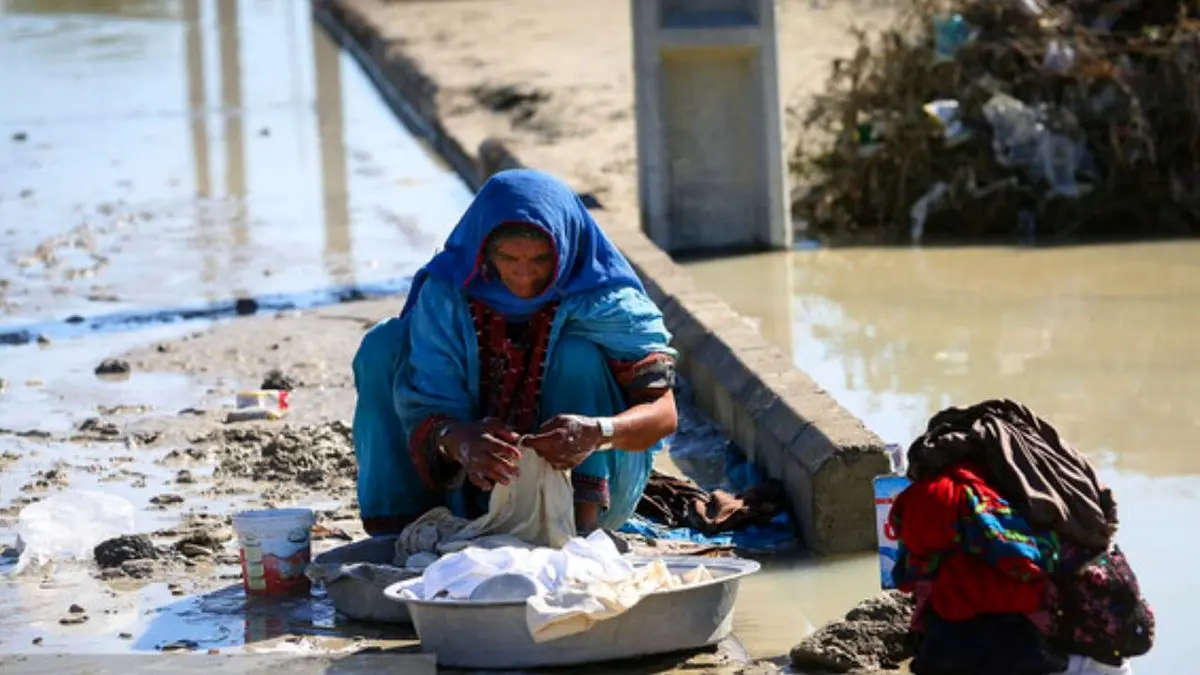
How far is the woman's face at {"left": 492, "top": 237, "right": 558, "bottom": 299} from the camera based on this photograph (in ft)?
17.6

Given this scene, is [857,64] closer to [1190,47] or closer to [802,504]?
[1190,47]

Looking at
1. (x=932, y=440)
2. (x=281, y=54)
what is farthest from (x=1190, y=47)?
(x=281, y=54)

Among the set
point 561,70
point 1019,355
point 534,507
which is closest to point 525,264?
point 534,507

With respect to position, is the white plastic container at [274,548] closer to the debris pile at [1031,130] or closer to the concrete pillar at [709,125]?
the concrete pillar at [709,125]

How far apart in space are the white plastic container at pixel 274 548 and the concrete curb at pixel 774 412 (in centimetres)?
133

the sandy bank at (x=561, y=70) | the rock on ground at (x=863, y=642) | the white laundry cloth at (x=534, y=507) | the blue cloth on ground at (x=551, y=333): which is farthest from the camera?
→ the sandy bank at (x=561, y=70)

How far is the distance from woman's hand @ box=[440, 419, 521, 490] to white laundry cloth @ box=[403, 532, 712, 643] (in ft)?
0.64

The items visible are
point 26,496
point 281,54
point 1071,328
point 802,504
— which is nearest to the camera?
point 802,504

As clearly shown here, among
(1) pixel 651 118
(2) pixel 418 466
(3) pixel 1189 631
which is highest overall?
(1) pixel 651 118

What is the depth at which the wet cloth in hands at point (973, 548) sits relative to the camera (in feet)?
14.6

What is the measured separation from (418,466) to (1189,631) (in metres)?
1.84

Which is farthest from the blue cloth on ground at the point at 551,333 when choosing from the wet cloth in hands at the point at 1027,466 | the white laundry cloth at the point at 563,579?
the wet cloth in hands at the point at 1027,466

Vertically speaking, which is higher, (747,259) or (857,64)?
(857,64)

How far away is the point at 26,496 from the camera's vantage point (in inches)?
267
